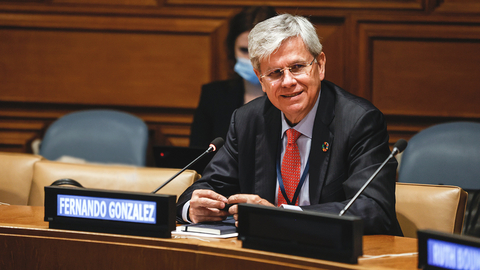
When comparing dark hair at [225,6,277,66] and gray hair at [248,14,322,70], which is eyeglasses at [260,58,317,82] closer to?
gray hair at [248,14,322,70]

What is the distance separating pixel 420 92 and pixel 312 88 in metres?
1.72

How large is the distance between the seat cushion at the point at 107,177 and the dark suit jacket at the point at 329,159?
0.96 ft

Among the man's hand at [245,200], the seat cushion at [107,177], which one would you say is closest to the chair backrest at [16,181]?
the seat cushion at [107,177]

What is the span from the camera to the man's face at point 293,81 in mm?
1655

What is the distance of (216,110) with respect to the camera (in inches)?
116

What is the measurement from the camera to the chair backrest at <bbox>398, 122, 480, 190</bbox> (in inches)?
90.2

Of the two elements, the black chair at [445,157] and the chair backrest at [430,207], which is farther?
the black chair at [445,157]

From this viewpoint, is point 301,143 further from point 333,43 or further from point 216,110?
point 333,43

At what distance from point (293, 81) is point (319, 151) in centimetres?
25

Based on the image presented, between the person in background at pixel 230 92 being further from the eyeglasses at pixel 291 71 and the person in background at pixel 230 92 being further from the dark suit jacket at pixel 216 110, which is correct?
the eyeglasses at pixel 291 71

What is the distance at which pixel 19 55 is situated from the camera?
11.5ft

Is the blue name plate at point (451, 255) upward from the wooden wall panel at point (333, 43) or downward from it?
downward

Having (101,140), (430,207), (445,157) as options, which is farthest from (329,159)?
(101,140)

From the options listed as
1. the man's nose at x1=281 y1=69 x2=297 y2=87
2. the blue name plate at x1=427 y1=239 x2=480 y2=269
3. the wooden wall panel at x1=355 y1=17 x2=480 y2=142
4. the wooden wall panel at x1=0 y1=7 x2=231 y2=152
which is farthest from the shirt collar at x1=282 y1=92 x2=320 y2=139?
the wooden wall panel at x1=0 y1=7 x2=231 y2=152
